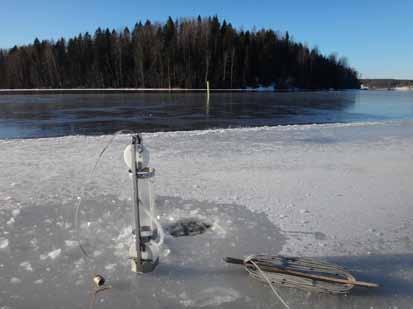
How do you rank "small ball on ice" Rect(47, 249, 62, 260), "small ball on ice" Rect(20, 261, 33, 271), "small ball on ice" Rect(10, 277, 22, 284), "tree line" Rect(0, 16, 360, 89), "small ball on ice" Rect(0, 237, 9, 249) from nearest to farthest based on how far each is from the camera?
"small ball on ice" Rect(10, 277, 22, 284), "small ball on ice" Rect(20, 261, 33, 271), "small ball on ice" Rect(47, 249, 62, 260), "small ball on ice" Rect(0, 237, 9, 249), "tree line" Rect(0, 16, 360, 89)

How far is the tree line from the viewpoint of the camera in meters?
67.1

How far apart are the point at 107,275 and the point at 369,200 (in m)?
3.38

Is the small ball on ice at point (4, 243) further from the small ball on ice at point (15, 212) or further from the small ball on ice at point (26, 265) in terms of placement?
the small ball on ice at point (15, 212)

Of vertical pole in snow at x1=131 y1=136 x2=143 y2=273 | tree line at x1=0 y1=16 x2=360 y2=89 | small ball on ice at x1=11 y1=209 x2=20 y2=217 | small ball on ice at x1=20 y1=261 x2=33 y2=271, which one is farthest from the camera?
tree line at x1=0 y1=16 x2=360 y2=89

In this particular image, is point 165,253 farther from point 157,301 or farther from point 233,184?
point 233,184

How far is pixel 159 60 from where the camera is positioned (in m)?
66.3

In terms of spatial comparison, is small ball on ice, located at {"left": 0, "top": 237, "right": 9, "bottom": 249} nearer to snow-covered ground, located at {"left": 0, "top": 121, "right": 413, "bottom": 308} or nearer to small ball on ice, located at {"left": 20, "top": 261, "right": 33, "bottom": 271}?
snow-covered ground, located at {"left": 0, "top": 121, "right": 413, "bottom": 308}

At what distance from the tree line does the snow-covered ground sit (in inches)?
2444

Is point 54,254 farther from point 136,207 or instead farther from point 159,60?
point 159,60

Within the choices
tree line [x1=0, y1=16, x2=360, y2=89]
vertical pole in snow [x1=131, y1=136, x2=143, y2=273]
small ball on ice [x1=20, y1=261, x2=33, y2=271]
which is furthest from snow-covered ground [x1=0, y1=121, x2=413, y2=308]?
tree line [x1=0, y1=16, x2=360, y2=89]

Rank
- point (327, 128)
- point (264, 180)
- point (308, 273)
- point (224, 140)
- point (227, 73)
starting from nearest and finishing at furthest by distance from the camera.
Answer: point (308, 273), point (264, 180), point (224, 140), point (327, 128), point (227, 73)

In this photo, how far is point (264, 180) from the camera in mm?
5250

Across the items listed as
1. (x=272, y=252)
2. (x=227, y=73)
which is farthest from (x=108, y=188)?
(x=227, y=73)

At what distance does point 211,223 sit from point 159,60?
66.2m
